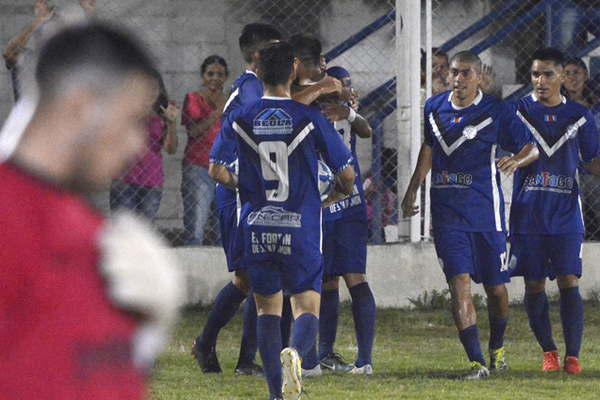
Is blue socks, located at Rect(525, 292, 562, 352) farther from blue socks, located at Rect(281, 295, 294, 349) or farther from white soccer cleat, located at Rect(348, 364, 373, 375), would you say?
blue socks, located at Rect(281, 295, 294, 349)

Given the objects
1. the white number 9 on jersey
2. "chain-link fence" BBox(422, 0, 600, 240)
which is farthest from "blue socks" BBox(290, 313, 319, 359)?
"chain-link fence" BBox(422, 0, 600, 240)

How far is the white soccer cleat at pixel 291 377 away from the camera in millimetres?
6777

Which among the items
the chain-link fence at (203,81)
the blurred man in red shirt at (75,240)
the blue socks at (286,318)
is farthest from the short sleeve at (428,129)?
the blurred man in red shirt at (75,240)

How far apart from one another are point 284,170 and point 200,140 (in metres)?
4.95

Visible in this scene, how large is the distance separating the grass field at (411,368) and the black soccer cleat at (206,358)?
5cm

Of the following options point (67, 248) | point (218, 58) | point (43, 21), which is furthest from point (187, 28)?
point (67, 248)

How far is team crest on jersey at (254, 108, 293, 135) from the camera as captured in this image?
7070 millimetres

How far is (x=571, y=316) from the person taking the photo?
902cm

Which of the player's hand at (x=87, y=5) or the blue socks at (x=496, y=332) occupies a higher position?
the player's hand at (x=87, y=5)

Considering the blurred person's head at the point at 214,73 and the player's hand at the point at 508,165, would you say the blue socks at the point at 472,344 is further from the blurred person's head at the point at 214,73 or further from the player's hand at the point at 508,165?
the blurred person's head at the point at 214,73

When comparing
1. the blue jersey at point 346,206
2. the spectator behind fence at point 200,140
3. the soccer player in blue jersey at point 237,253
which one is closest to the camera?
the soccer player in blue jersey at point 237,253

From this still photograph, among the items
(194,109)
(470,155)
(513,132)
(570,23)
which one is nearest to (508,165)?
(470,155)

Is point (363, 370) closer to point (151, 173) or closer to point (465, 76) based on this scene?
point (465, 76)

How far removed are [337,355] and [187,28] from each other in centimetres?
458
